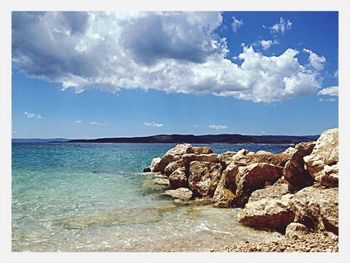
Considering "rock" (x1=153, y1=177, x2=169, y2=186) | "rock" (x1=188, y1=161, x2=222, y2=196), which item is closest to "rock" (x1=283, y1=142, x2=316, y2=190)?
"rock" (x1=188, y1=161, x2=222, y2=196)

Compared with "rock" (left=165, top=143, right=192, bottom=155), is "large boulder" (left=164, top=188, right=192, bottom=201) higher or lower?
lower

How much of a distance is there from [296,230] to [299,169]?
2150 mm

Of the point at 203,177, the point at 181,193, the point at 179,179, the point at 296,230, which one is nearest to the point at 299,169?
the point at 296,230

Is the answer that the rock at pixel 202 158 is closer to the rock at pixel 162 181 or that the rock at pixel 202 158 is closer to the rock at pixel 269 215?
the rock at pixel 162 181

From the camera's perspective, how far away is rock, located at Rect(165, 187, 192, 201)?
1004cm

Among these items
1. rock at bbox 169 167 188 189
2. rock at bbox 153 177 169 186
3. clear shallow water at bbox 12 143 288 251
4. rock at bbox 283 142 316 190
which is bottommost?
clear shallow water at bbox 12 143 288 251

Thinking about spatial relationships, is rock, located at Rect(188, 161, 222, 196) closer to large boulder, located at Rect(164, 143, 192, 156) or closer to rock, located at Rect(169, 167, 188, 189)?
rock, located at Rect(169, 167, 188, 189)

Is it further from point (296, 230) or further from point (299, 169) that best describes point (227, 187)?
point (296, 230)

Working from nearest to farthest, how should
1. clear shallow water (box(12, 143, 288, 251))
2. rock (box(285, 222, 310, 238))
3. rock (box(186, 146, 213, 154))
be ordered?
rock (box(285, 222, 310, 238)) < clear shallow water (box(12, 143, 288, 251)) < rock (box(186, 146, 213, 154))

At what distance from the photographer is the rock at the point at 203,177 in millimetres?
9922

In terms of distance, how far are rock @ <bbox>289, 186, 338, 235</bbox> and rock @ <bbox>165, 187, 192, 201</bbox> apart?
3.81m

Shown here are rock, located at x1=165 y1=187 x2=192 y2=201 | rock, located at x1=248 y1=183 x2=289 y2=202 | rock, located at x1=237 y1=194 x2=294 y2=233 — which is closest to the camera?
rock, located at x1=237 y1=194 x2=294 y2=233

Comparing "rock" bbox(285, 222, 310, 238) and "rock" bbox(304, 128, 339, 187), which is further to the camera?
"rock" bbox(304, 128, 339, 187)
